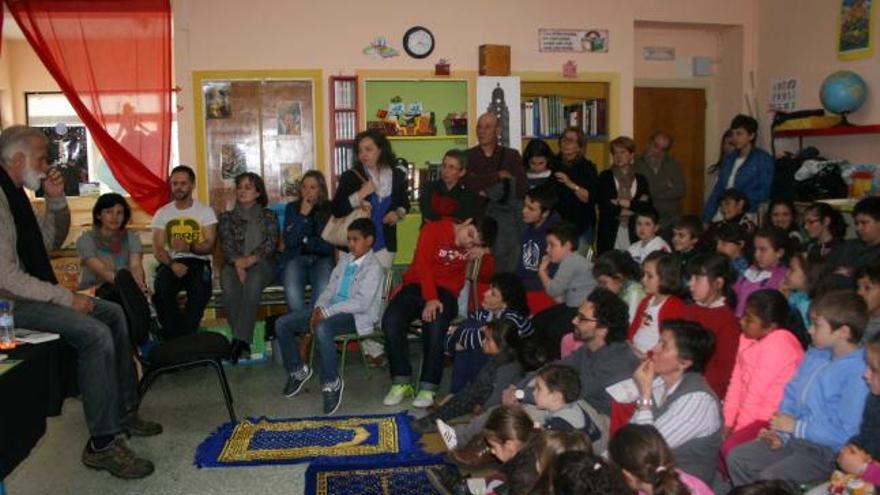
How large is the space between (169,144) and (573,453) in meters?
5.14

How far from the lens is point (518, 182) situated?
529 cm

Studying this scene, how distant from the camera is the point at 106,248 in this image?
4938 mm

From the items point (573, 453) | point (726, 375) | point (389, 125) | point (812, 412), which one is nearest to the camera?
point (573, 453)

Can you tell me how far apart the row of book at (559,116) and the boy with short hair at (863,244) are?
2910 millimetres

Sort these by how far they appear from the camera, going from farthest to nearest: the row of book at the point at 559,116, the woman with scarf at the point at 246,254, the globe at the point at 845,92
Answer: the row of book at the point at 559,116
the globe at the point at 845,92
the woman with scarf at the point at 246,254

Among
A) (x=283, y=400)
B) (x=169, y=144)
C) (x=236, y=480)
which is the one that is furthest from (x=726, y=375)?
(x=169, y=144)

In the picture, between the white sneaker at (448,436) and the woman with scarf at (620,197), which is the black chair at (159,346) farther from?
the woman with scarf at (620,197)

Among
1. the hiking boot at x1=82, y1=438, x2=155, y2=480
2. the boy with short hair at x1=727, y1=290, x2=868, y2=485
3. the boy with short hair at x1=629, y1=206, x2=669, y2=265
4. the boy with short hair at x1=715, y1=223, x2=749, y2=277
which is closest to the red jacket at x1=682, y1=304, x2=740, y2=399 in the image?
the boy with short hair at x1=727, y1=290, x2=868, y2=485

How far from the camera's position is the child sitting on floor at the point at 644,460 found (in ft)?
7.33

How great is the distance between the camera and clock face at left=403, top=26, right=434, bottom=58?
6.66 m

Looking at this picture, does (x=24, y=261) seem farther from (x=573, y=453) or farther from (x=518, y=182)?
(x=518, y=182)

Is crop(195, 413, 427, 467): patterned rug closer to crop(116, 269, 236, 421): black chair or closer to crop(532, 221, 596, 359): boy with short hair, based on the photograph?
crop(116, 269, 236, 421): black chair

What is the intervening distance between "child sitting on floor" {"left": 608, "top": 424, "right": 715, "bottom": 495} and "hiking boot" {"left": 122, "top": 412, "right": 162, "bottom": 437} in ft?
8.55

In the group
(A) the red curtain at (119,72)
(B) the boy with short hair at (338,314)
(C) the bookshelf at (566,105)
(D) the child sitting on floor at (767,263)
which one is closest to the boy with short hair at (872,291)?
(D) the child sitting on floor at (767,263)
